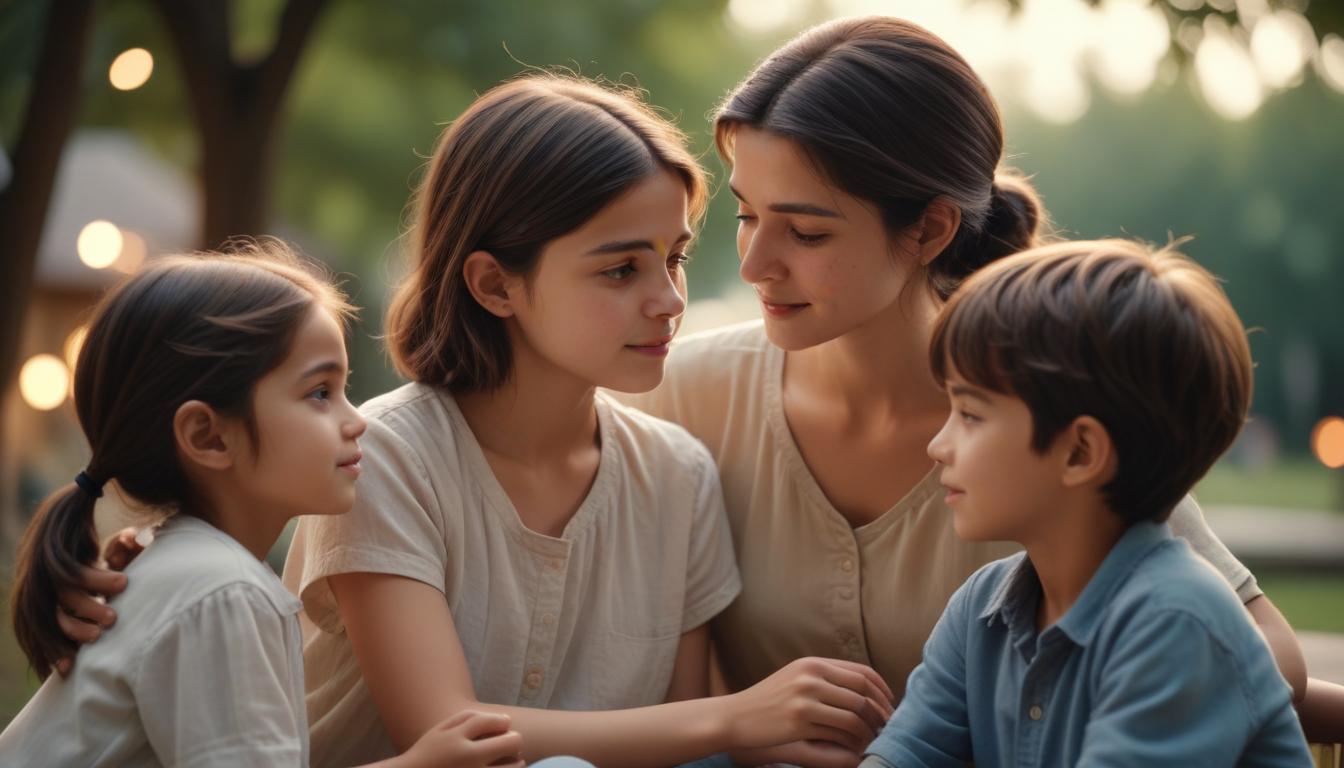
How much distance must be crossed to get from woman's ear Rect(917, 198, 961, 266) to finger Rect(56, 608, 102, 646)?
1.51m

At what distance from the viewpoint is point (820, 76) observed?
104 inches

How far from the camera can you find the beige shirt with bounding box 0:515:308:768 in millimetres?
1960

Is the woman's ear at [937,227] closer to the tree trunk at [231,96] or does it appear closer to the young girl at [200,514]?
the young girl at [200,514]

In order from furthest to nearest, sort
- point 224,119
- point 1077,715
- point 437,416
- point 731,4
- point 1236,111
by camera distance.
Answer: point 1236,111 < point 731,4 < point 224,119 < point 437,416 < point 1077,715

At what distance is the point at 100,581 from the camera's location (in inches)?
82.0

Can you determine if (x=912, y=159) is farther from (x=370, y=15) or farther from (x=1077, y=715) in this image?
(x=370, y=15)

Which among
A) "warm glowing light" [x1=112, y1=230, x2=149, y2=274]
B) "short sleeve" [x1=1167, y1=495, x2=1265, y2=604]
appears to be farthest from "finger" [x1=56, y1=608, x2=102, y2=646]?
"warm glowing light" [x1=112, y1=230, x2=149, y2=274]

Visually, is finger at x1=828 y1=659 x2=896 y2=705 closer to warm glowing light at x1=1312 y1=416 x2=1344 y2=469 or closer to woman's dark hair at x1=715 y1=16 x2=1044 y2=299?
woman's dark hair at x1=715 y1=16 x2=1044 y2=299

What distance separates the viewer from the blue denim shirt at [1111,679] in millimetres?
1794

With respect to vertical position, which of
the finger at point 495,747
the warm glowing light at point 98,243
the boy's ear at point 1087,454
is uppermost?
the warm glowing light at point 98,243

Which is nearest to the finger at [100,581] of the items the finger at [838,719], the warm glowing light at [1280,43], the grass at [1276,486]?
the finger at [838,719]

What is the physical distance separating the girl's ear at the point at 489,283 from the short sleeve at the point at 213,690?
78cm

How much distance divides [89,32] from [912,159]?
4.96 m

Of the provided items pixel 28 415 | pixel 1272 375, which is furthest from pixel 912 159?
pixel 1272 375
